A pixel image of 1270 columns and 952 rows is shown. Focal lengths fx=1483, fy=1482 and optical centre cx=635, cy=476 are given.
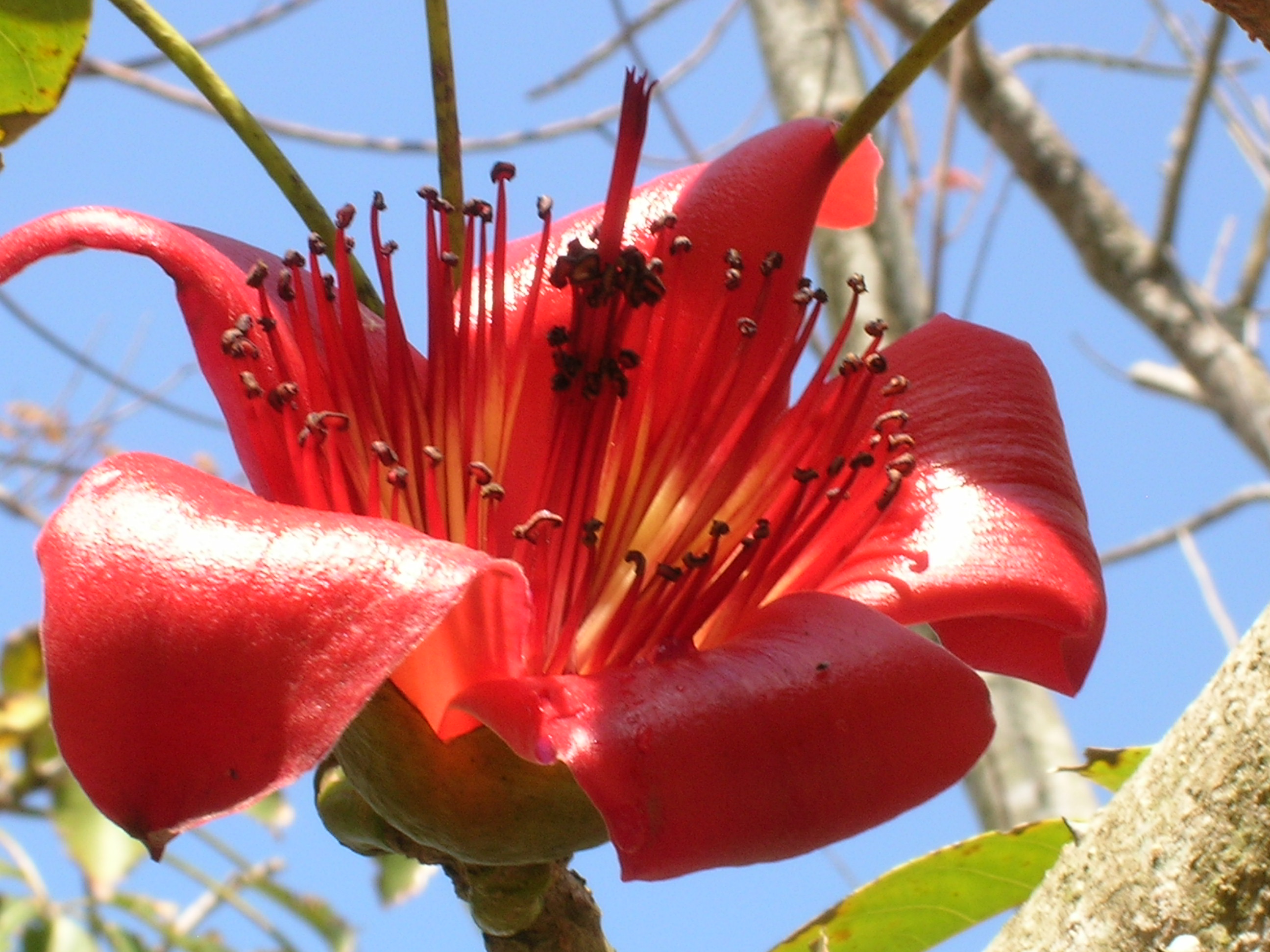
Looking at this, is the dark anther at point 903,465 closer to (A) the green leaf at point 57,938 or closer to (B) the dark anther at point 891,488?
(B) the dark anther at point 891,488

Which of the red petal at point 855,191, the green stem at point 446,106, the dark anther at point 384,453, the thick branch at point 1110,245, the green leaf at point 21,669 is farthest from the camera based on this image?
the green leaf at point 21,669

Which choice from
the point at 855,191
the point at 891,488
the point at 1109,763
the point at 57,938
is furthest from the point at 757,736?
the point at 57,938

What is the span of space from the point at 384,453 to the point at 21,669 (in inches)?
68.6

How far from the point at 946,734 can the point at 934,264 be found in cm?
163

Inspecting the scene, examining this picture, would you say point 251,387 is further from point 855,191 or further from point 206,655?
point 855,191

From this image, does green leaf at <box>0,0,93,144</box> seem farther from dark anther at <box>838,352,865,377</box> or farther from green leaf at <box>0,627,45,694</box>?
green leaf at <box>0,627,45,694</box>

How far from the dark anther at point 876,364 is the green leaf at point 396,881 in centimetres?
147

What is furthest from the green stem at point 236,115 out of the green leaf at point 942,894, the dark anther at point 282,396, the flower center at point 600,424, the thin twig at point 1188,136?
the thin twig at point 1188,136

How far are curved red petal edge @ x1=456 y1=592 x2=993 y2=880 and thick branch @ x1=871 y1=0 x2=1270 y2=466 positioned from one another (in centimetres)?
137

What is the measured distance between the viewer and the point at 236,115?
0.87 m

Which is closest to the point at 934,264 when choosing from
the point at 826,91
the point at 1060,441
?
the point at 826,91

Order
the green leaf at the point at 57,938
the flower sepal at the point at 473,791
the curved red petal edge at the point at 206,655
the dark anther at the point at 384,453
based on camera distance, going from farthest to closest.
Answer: the green leaf at the point at 57,938 → the dark anther at the point at 384,453 → the flower sepal at the point at 473,791 → the curved red petal edge at the point at 206,655

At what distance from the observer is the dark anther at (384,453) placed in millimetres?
788

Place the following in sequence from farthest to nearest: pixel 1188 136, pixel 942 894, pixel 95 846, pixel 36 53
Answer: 1. pixel 1188 136
2. pixel 95 846
3. pixel 942 894
4. pixel 36 53
